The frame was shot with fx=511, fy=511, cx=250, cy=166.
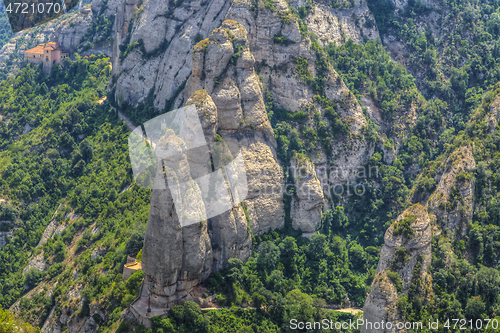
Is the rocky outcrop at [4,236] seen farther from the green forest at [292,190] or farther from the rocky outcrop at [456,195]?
the rocky outcrop at [456,195]

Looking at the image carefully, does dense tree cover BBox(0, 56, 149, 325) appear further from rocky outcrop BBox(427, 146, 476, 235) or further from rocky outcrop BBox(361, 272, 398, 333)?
rocky outcrop BBox(427, 146, 476, 235)

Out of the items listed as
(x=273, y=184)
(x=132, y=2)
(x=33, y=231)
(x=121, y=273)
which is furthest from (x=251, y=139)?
(x=132, y=2)

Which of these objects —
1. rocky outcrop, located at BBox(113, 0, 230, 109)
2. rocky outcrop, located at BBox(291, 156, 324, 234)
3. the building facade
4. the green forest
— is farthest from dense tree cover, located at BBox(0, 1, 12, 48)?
rocky outcrop, located at BBox(291, 156, 324, 234)

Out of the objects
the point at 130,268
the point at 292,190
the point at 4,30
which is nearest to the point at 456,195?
the point at 292,190

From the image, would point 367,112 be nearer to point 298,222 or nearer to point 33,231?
point 298,222

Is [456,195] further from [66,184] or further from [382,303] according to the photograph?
[66,184]

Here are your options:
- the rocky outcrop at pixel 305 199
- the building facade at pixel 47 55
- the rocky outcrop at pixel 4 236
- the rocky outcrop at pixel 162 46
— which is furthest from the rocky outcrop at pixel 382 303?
the building facade at pixel 47 55
